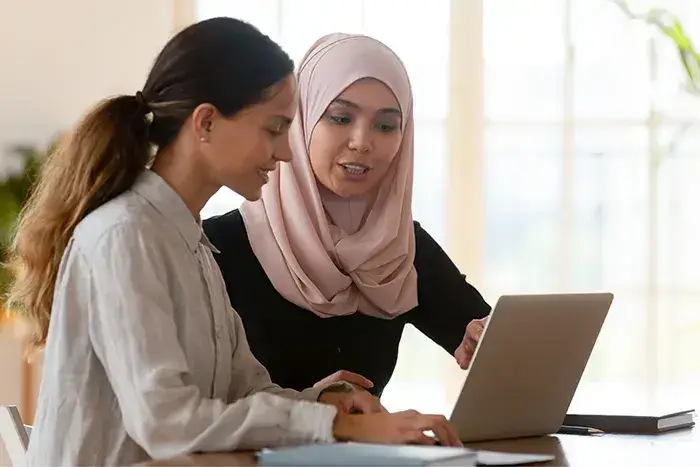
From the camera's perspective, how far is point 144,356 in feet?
4.58

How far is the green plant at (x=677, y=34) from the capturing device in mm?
4367

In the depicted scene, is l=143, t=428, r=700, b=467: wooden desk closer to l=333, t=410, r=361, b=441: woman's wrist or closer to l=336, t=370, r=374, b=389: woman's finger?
l=333, t=410, r=361, b=441: woman's wrist

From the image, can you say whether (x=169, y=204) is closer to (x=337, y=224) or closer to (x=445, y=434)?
(x=445, y=434)

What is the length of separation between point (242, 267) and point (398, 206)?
0.37m

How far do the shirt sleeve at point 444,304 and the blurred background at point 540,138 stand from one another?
7.30ft

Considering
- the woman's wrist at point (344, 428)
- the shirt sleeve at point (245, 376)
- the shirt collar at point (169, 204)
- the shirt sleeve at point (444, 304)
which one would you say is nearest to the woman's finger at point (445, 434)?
the woman's wrist at point (344, 428)

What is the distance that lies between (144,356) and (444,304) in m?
1.10

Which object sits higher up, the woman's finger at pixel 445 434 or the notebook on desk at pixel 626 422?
the woman's finger at pixel 445 434

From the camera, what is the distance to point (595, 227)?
464 centimetres

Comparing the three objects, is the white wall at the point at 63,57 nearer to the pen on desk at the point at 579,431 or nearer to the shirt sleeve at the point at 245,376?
the shirt sleeve at the point at 245,376

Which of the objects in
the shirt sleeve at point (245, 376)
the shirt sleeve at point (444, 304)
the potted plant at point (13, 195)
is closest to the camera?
the shirt sleeve at point (245, 376)

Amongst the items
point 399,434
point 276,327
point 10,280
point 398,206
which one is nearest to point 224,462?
point 399,434

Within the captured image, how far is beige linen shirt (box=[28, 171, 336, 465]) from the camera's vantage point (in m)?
1.39

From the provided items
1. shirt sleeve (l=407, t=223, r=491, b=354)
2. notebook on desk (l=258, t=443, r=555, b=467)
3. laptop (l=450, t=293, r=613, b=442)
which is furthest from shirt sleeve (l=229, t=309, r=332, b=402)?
shirt sleeve (l=407, t=223, r=491, b=354)
